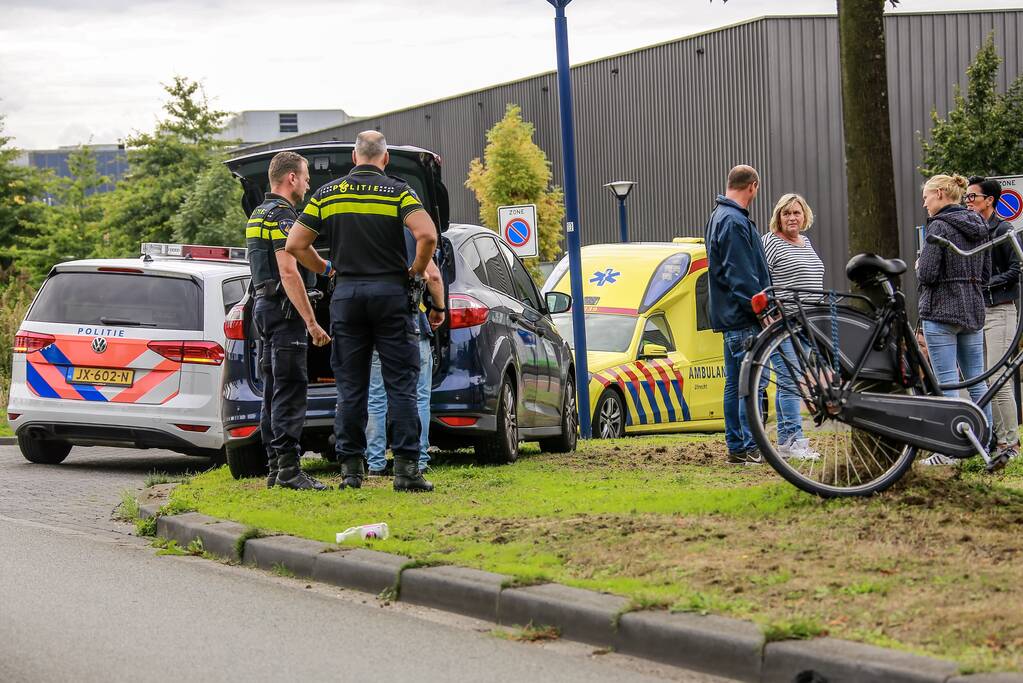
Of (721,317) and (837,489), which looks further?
(721,317)

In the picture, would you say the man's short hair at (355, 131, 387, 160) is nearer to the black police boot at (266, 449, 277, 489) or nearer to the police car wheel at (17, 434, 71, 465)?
the black police boot at (266, 449, 277, 489)

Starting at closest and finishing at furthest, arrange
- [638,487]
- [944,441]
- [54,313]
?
[944,441] → [638,487] → [54,313]

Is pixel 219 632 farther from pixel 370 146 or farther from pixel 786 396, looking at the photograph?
pixel 370 146

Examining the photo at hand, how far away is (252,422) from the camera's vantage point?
Answer: 10.1 m

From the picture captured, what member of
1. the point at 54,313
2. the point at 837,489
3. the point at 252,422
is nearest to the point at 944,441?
the point at 837,489

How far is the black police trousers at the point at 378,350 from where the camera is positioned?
8.61 metres

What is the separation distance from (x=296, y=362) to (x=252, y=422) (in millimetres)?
1306

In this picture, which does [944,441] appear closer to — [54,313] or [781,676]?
[781,676]

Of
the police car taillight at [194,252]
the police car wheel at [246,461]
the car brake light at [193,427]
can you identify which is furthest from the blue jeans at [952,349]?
the police car taillight at [194,252]

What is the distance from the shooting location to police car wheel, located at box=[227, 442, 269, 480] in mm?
10336

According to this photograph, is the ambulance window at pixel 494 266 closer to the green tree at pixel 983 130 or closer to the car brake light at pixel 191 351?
the car brake light at pixel 191 351

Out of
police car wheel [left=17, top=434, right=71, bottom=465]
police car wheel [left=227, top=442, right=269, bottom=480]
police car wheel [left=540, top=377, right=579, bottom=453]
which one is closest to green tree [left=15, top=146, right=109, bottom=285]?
police car wheel [left=17, top=434, right=71, bottom=465]

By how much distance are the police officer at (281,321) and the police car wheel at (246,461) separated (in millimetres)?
1310

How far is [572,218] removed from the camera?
15.5 meters
